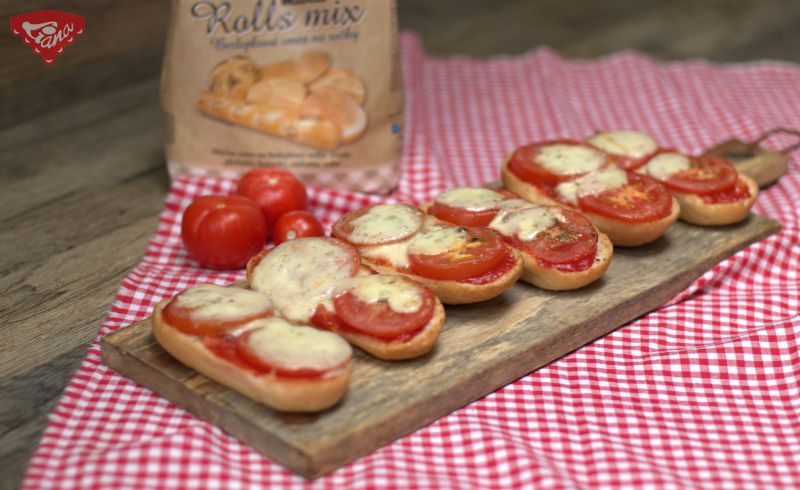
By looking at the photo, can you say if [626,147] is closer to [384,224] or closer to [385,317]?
[384,224]

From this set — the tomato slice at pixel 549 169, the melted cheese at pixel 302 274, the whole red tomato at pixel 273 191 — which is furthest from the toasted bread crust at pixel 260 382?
the tomato slice at pixel 549 169

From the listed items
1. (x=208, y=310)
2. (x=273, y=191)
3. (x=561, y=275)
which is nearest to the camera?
(x=208, y=310)

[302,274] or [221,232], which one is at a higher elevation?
[302,274]

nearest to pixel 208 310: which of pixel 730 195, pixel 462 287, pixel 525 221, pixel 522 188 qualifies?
pixel 462 287

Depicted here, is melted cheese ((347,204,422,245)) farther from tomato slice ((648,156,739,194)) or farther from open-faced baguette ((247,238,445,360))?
tomato slice ((648,156,739,194))

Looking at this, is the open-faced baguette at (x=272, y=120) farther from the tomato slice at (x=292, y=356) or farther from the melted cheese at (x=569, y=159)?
the tomato slice at (x=292, y=356)

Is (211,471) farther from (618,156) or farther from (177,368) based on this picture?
(618,156)
